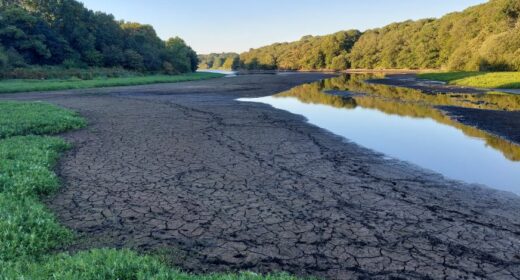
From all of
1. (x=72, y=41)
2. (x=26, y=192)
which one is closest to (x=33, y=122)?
(x=26, y=192)

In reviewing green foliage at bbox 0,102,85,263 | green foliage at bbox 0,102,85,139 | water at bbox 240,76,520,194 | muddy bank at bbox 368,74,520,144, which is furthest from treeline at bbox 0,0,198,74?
muddy bank at bbox 368,74,520,144

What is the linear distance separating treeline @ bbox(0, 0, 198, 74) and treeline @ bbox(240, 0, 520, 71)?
7707cm

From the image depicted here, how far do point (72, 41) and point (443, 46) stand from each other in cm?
10845

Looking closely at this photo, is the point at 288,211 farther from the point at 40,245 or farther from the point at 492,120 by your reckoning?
the point at 492,120

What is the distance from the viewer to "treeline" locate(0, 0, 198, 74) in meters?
68.8

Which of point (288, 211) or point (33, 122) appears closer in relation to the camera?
point (288, 211)

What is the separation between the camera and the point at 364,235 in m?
6.68

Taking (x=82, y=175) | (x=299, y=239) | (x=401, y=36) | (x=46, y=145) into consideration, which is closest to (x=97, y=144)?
(x=46, y=145)

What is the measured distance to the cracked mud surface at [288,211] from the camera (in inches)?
229

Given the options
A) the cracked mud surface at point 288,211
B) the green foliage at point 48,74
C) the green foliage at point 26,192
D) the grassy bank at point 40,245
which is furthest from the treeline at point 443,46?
the green foliage at point 48,74

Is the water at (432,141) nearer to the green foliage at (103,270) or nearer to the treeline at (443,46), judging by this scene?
the green foliage at (103,270)

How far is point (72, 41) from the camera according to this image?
282ft

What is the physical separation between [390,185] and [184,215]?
5609 mm

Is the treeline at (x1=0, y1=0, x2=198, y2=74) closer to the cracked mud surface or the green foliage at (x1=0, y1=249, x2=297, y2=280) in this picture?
the cracked mud surface
